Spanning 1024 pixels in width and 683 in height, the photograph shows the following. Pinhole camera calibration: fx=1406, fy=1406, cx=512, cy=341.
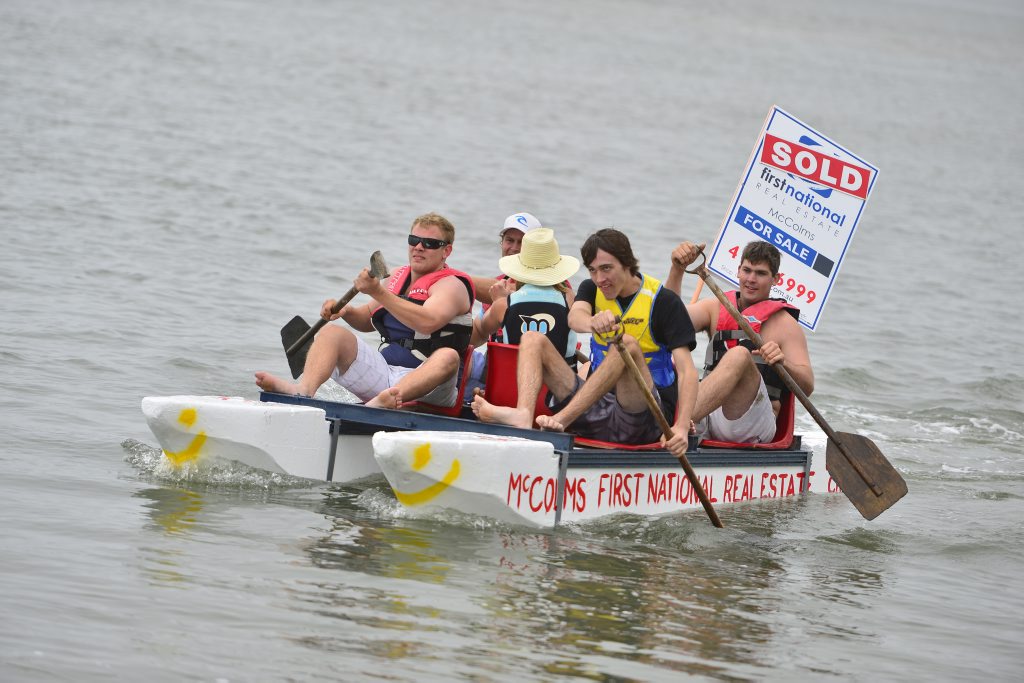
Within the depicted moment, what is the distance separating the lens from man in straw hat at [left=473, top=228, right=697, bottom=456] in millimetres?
8109

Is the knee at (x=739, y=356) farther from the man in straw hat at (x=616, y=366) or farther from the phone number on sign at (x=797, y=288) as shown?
the phone number on sign at (x=797, y=288)

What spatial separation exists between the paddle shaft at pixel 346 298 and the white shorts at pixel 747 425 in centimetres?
248

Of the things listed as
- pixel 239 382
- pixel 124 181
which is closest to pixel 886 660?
pixel 239 382

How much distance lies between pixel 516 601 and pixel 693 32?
202 feet

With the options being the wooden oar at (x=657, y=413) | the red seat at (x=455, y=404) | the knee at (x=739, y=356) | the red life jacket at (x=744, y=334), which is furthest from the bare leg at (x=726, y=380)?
the red seat at (x=455, y=404)

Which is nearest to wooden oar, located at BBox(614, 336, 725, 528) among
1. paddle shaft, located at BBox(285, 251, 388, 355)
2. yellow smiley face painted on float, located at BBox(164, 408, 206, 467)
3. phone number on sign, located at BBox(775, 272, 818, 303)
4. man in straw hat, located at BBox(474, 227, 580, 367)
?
man in straw hat, located at BBox(474, 227, 580, 367)

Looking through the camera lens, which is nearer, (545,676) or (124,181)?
(545,676)

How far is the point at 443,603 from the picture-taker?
657 centimetres

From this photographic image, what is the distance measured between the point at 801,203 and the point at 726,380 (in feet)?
7.77

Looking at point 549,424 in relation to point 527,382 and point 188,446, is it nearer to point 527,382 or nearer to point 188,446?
point 527,382

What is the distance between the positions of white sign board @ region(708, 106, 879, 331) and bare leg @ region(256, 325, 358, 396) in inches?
132

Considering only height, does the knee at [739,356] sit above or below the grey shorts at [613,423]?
above

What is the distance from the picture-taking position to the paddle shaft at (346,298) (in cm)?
819

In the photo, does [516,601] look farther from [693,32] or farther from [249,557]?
[693,32]
